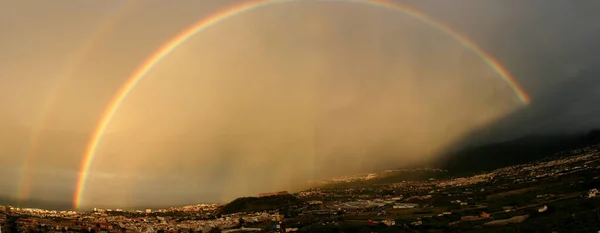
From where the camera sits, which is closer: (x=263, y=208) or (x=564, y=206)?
(x=564, y=206)

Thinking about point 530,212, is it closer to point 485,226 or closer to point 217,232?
point 485,226

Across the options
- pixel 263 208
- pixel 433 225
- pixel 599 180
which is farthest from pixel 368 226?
pixel 263 208

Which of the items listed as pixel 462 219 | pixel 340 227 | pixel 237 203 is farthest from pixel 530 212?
pixel 237 203

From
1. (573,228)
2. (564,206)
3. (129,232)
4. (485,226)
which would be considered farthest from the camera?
(129,232)

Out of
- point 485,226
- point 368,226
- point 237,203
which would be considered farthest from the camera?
point 237,203

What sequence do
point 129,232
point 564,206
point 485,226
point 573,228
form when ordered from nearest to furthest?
point 573,228
point 485,226
point 564,206
point 129,232

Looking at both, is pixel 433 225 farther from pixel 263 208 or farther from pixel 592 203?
pixel 263 208
